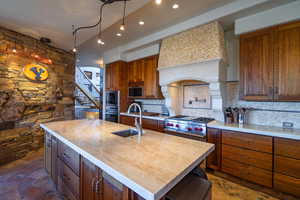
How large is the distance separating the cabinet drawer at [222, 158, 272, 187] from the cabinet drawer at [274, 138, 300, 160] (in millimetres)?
336

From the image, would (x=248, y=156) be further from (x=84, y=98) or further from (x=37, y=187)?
(x=84, y=98)

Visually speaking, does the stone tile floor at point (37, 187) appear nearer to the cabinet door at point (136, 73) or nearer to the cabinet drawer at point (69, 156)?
the cabinet drawer at point (69, 156)

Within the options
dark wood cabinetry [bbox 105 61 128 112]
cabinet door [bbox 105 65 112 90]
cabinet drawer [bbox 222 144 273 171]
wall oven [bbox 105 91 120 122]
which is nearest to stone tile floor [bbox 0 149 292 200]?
cabinet drawer [bbox 222 144 273 171]

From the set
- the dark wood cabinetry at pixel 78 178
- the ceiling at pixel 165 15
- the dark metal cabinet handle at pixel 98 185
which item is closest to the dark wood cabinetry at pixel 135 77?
the ceiling at pixel 165 15

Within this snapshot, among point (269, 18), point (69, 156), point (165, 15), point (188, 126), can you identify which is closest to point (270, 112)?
point (188, 126)

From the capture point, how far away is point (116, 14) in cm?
229

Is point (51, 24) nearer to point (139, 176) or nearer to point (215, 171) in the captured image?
point (139, 176)

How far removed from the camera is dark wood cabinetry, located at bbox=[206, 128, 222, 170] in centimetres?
225

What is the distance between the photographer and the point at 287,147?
171cm

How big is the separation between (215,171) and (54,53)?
497cm

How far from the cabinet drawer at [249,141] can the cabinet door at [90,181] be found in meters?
1.99

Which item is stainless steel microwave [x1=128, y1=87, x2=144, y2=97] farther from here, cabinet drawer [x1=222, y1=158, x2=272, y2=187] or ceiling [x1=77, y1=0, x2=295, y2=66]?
cabinet drawer [x1=222, y1=158, x2=272, y2=187]

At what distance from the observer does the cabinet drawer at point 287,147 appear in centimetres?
166

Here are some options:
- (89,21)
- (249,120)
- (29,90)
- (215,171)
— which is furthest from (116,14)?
(215,171)
